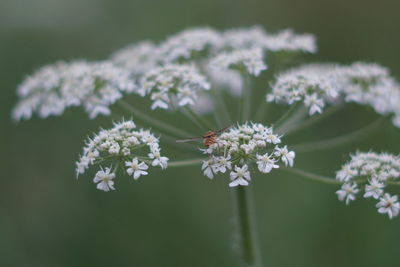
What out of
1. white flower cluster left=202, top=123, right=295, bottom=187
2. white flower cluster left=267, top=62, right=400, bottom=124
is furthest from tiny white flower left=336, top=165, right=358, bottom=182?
white flower cluster left=267, top=62, right=400, bottom=124

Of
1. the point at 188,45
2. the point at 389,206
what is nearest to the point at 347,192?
the point at 389,206

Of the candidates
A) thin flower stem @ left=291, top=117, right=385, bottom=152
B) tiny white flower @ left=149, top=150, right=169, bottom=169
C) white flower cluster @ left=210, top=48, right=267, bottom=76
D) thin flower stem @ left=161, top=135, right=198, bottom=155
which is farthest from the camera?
thin flower stem @ left=291, top=117, right=385, bottom=152

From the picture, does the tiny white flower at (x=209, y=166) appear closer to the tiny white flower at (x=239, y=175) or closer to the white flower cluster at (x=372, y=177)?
the tiny white flower at (x=239, y=175)

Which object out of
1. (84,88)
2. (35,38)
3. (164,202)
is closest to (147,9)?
(35,38)

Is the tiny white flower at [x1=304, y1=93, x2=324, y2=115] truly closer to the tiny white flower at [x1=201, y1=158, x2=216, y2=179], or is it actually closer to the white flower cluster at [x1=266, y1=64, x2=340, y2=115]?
the white flower cluster at [x1=266, y1=64, x2=340, y2=115]

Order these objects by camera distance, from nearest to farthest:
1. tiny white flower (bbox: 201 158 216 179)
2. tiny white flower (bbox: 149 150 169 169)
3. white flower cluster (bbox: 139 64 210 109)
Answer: tiny white flower (bbox: 201 158 216 179), tiny white flower (bbox: 149 150 169 169), white flower cluster (bbox: 139 64 210 109)

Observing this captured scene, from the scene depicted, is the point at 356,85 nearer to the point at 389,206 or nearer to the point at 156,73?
the point at 389,206
